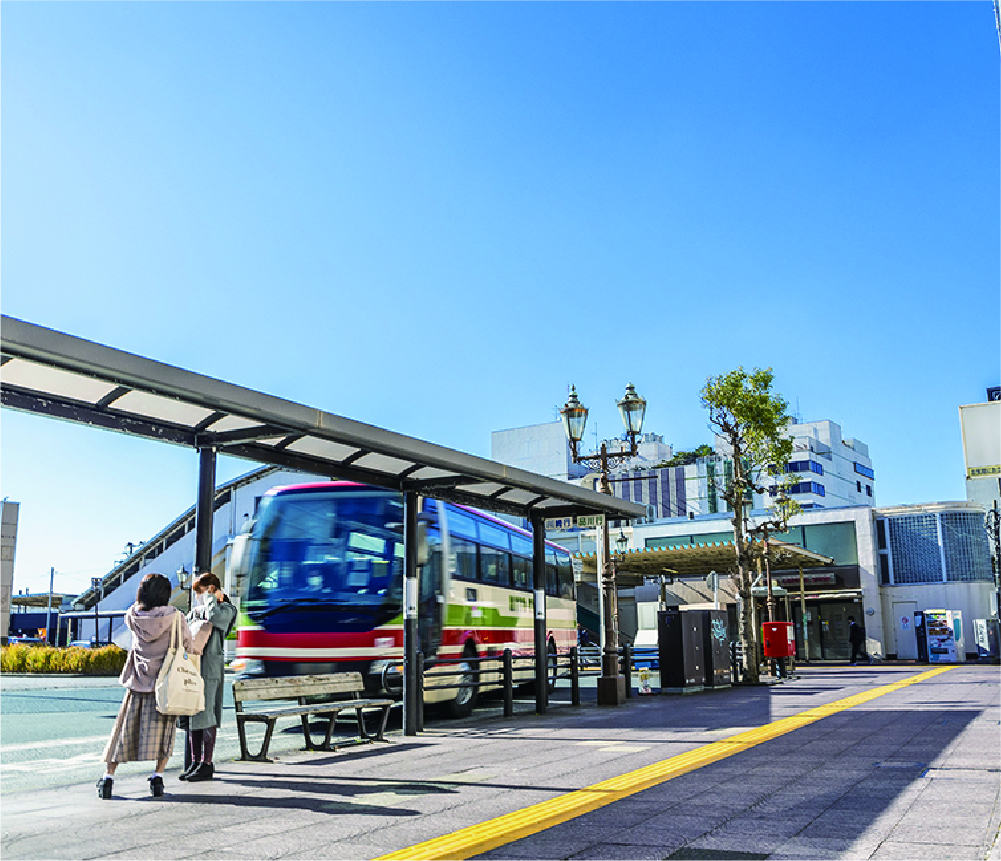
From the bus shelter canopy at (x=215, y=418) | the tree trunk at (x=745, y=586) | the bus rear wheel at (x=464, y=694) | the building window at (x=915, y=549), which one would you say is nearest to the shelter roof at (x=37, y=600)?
the building window at (x=915, y=549)

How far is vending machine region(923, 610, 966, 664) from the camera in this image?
36.0 metres

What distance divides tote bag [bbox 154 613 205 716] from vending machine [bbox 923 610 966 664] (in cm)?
3354

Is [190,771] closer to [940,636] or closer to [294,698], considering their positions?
[294,698]

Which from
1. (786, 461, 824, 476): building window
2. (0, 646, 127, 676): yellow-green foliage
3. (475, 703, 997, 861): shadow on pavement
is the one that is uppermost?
(786, 461, 824, 476): building window

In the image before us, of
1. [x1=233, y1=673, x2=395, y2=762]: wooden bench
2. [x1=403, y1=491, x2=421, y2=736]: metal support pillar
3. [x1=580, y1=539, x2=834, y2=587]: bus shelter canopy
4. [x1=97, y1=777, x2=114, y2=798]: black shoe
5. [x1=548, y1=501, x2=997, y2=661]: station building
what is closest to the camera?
[x1=97, y1=777, x2=114, y2=798]: black shoe

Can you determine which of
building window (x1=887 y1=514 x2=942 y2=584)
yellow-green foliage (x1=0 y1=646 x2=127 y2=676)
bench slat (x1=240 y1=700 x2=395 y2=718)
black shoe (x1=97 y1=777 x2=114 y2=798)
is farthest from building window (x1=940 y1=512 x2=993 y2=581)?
black shoe (x1=97 y1=777 x2=114 y2=798)

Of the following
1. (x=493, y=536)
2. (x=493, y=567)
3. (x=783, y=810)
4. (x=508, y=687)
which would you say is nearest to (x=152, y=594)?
(x=783, y=810)

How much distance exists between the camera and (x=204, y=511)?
964cm

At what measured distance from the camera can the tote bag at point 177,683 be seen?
7824mm

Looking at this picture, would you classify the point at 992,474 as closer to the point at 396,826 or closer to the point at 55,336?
the point at 396,826

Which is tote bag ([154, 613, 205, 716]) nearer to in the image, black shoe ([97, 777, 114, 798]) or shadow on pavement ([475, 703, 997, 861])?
black shoe ([97, 777, 114, 798])

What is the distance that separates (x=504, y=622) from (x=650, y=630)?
52.9 ft

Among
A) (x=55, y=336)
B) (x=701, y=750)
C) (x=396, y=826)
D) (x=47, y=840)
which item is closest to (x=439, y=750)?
(x=701, y=750)

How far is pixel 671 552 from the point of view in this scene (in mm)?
31828
